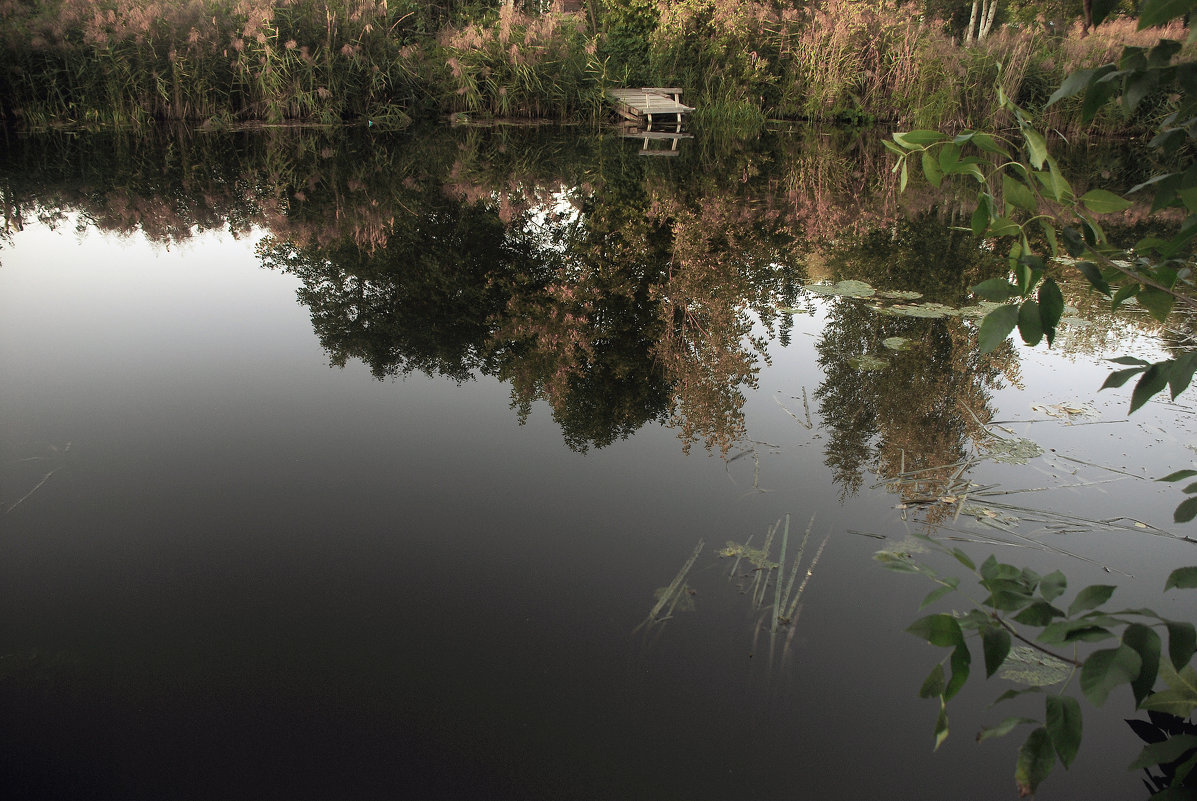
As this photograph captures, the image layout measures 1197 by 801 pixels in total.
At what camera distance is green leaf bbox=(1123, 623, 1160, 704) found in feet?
2.67

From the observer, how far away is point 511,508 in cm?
248

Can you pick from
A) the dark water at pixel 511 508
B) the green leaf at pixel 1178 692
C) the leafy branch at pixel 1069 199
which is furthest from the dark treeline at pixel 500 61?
the green leaf at pixel 1178 692

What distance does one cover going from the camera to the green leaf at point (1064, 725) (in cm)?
80

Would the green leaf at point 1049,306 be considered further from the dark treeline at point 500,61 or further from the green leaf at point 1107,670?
the dark treeline at point 500,61

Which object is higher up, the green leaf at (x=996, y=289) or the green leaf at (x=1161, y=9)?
the green leaf at (x=1161, y=9)

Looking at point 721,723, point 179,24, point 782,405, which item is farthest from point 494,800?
point 179,24

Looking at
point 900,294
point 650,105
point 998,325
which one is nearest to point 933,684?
point 998,325

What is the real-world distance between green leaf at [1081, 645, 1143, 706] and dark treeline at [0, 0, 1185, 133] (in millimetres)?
11403

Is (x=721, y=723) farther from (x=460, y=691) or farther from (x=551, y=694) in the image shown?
(x=460, y=691)

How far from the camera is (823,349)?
3850mm

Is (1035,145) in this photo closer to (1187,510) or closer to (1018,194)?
(1018,194)

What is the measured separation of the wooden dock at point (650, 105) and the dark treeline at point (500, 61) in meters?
0.36

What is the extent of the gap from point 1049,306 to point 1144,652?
0.40 m

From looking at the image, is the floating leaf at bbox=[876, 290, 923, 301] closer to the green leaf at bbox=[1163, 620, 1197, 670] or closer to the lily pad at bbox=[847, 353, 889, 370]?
the lily pad at bbox=[847, 353, 889, 370]
